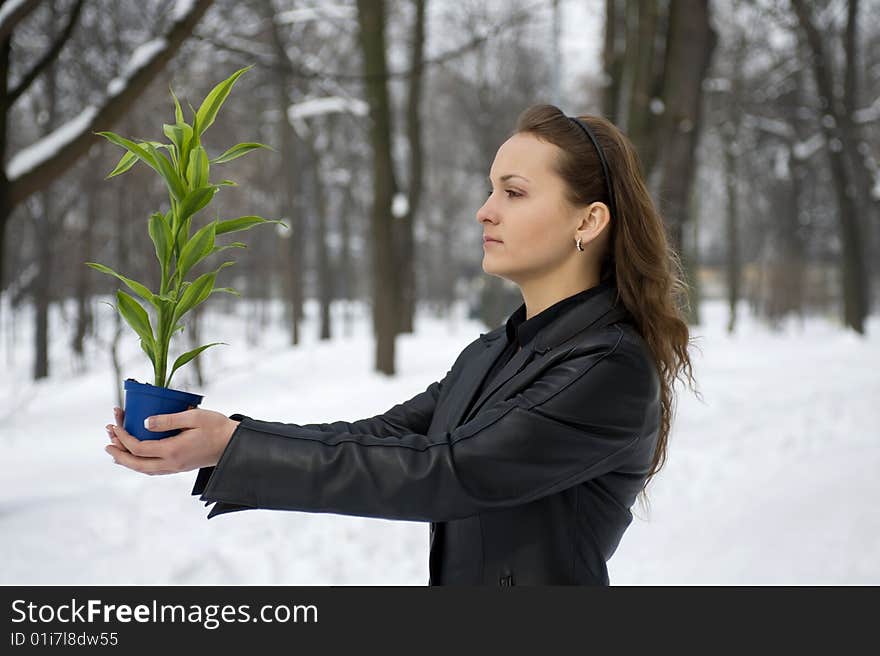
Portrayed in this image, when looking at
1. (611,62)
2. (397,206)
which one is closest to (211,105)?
(397,206)

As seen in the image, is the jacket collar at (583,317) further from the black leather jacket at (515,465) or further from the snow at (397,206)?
the snow at (397,206)

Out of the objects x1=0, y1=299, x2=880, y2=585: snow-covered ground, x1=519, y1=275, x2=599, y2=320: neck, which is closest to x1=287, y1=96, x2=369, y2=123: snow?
x1=0, y1=299, x2=880, y2=585: snow-covered ground

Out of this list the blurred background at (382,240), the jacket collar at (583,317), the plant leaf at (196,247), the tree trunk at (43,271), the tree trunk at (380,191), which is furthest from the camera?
the tree trunk at (43,271)

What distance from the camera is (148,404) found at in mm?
1545

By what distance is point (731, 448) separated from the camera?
25.8ft

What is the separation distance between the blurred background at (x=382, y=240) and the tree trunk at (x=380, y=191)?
0.12ft

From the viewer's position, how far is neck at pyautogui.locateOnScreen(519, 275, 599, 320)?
73.5 inches

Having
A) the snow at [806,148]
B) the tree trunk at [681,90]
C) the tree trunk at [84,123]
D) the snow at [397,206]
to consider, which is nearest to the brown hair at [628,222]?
the tree trunk at [84,123]

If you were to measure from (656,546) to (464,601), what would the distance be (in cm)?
402

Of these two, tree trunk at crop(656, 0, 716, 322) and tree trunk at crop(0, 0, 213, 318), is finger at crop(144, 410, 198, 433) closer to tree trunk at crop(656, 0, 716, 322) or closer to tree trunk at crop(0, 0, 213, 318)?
tree trunk at crop(0, 0, 213, 318)

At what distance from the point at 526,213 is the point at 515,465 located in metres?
0.51

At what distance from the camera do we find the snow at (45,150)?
536 cm

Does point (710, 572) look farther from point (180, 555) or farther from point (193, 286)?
point (193, 286)

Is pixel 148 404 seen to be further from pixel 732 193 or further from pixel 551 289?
pixel 732 193
